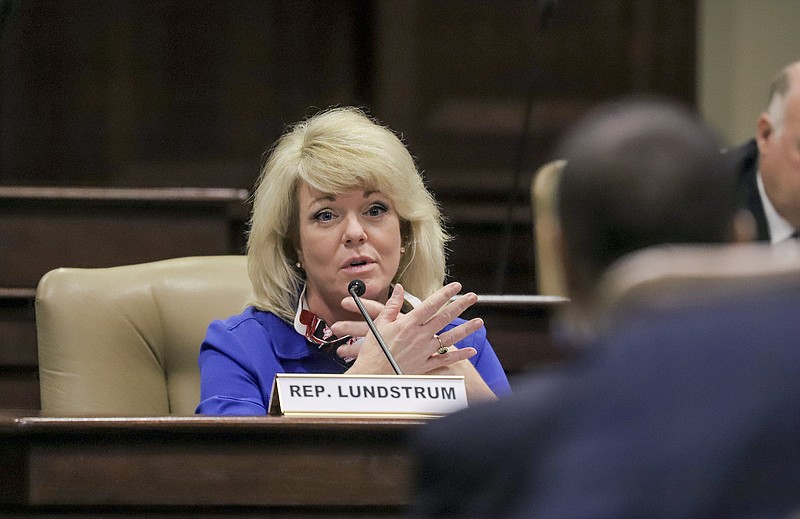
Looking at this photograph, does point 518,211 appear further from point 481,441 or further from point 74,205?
point 481,441

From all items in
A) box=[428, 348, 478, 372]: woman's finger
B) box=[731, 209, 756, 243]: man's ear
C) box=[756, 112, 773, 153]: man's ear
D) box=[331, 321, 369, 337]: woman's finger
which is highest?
box=[731, 209, 756, 243]: man's ear

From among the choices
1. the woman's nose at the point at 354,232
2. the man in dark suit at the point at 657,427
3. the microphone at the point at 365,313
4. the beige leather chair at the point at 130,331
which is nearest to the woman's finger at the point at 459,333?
the microphone at the point at 365,313

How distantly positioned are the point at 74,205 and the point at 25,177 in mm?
2084

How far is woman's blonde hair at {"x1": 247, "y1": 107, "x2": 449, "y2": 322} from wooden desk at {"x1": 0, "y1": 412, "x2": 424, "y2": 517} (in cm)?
76

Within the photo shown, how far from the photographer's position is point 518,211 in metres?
4.97

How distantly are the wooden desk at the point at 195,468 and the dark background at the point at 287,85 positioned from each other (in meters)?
3.27

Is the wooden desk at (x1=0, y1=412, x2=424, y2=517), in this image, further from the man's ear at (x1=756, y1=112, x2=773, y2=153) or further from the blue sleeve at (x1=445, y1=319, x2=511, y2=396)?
the man's ear at (x1=756, y1=112, x2=773, y2=153)

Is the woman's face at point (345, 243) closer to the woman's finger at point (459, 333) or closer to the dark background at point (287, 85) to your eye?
the woman's finger at point (459, 333)

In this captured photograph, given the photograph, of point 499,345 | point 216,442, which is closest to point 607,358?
point 216,442

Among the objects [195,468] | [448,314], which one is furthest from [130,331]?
[195,468]

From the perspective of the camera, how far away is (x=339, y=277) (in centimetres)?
257

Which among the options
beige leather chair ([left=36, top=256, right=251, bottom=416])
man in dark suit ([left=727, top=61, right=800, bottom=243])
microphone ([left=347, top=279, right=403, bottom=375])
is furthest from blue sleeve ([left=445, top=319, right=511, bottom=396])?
man in dark suit ([left=727, top=61, right=800, bottom=243])

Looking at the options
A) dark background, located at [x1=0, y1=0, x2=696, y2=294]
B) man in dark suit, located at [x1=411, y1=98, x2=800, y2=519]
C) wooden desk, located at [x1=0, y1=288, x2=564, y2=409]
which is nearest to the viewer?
man in dark suit, located at [x1=411, y1=98, x2=800, y2=519]

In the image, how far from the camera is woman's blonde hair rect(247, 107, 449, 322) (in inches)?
102
